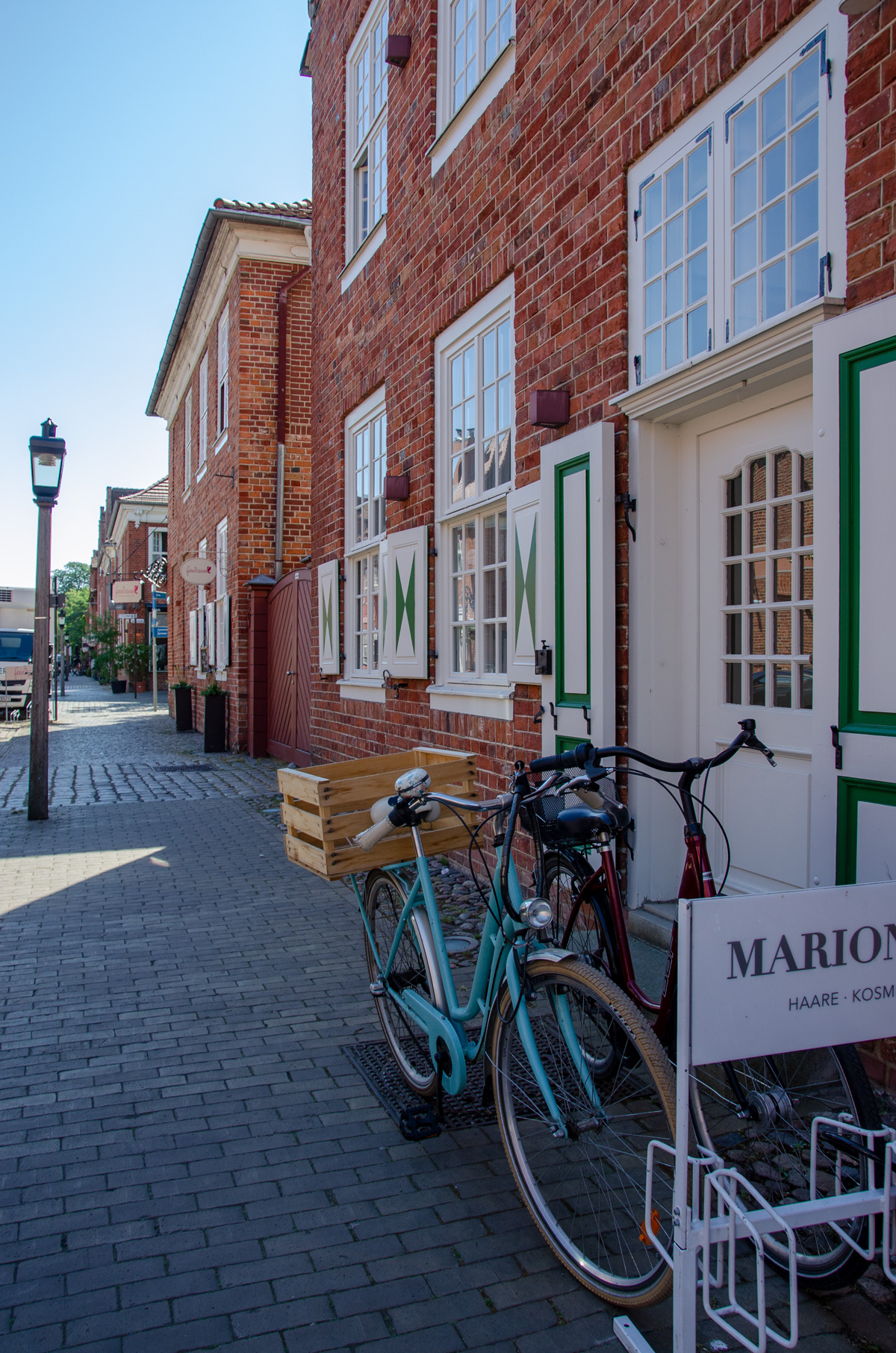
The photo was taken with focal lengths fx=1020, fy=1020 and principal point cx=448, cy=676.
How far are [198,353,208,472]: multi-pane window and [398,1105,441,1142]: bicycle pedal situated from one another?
17.1 metres

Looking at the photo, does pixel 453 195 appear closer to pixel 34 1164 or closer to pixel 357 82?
pixel 357 82

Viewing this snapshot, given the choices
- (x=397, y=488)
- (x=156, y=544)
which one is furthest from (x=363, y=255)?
(x=156, y=544)

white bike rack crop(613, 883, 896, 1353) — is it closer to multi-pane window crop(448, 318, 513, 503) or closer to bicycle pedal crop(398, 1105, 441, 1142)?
bicycle pedal crop(398, 1105, 441, 1142)

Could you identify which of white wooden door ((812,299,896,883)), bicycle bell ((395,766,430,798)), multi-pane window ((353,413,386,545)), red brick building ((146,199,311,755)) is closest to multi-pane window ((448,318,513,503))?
multi-pane window ((353,413,386,545))

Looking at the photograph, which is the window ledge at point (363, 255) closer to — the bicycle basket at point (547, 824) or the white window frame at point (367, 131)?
the white window frame at point (367, 131)

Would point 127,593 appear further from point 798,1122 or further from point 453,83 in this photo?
point 798,1122

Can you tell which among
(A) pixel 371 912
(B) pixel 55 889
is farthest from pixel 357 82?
(A) pixel 371 912

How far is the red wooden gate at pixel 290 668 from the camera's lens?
12625 mm

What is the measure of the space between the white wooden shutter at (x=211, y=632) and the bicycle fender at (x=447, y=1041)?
584 inches

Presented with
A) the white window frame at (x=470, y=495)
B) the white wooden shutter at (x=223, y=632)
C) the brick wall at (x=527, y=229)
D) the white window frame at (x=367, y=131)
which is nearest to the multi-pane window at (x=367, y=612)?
the brick wall at (x=527, y=229)

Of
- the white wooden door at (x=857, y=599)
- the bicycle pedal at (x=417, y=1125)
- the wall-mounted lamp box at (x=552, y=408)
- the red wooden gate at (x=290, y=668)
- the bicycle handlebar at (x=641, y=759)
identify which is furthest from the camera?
the red wooden gate at (x=290, y=668)

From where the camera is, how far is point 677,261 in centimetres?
454

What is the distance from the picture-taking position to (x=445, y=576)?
298 inches

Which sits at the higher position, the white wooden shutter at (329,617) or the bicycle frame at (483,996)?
the white wooden shutter at (329,617)
